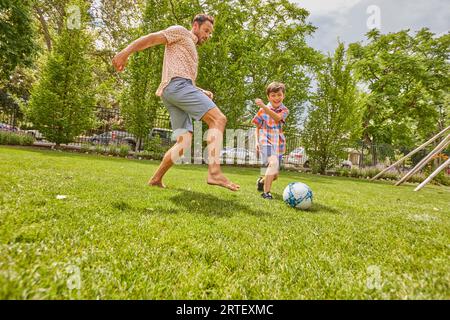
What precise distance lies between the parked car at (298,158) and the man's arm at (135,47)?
15149 millimetres

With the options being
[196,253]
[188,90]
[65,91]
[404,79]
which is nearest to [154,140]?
[65,91]

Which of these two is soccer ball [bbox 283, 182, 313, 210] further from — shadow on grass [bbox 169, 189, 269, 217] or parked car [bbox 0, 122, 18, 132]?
parked car [bbox 0, 122, 18, 132]

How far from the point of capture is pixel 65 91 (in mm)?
12102

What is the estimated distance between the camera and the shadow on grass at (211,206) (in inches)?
112

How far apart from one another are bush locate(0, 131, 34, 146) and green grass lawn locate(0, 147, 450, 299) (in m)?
11.2

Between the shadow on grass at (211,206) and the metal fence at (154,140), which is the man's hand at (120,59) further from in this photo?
the metal fence at (154,140)

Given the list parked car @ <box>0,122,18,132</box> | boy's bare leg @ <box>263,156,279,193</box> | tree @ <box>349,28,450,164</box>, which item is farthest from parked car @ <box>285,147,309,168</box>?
parked car @ <box>0,122,18,132</box>

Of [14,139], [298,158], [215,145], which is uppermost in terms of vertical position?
[14,139]

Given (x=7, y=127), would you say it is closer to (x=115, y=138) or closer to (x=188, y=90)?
(x=115, y=138)

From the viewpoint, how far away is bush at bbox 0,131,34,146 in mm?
11469

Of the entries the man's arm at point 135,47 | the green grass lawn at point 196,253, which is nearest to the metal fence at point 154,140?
the man's arm at point 135,47

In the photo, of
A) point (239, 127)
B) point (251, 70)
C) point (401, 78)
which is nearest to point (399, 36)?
point (401, 78)

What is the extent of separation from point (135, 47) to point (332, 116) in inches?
539

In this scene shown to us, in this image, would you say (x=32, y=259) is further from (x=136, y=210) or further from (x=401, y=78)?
(x=401, y=78)
